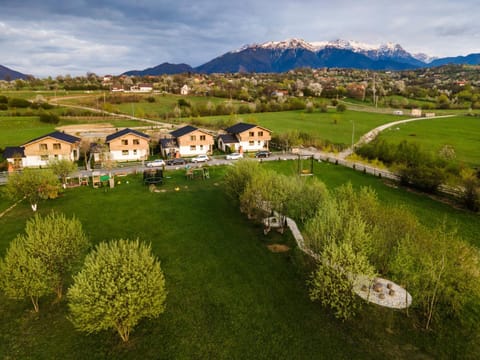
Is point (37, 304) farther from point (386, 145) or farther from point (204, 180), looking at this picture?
point (386, 145)

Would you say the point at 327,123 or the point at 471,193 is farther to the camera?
the point at 327,123

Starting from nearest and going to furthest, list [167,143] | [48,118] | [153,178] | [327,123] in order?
[153,178], [167,143], [48,118], [327,123]

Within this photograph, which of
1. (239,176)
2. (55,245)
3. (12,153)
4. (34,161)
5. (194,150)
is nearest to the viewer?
(55,245)

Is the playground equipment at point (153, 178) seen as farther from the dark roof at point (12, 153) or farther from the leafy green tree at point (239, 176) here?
the dark roof at point (12, 153)

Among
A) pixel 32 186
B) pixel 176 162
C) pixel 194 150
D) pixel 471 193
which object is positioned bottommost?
pixel 471 193

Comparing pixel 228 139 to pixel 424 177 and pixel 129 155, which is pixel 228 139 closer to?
pixel 129 155

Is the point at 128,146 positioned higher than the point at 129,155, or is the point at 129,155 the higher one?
the point at 128,146

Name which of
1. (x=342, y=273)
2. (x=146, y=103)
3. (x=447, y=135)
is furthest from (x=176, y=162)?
(x=146, y=103)
